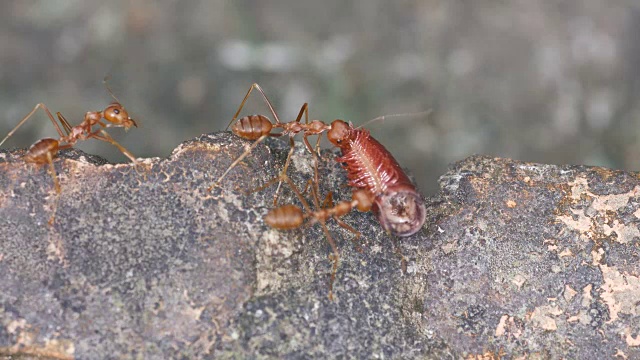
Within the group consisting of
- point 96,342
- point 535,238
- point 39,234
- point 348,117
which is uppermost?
point 348,117

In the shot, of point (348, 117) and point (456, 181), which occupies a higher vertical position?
point (348, 117)

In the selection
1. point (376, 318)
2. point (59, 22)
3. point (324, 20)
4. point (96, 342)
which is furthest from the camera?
point (324, 20)

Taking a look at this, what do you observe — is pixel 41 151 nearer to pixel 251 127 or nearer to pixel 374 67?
pixel 251 127

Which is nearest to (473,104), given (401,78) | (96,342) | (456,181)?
(401,78)

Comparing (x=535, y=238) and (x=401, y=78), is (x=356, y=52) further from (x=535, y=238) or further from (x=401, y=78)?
(x=535, y=238)

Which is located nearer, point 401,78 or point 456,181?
point 456,181
